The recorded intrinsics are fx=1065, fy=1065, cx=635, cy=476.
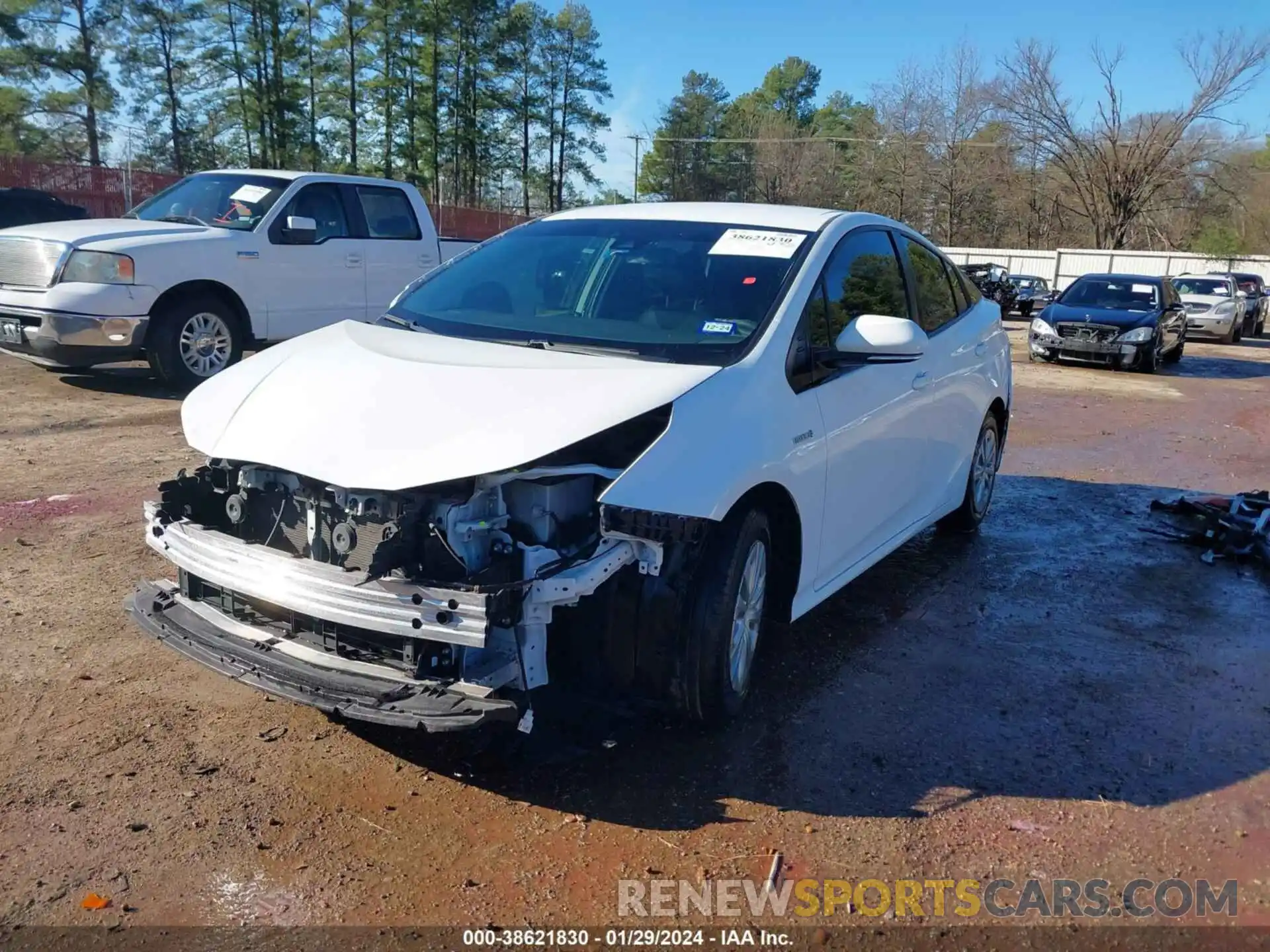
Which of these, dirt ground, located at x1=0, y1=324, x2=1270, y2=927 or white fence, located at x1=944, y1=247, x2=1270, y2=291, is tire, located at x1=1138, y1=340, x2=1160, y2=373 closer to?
dirt ground, located at x1=0, y1=324, x2=1270, y2=927

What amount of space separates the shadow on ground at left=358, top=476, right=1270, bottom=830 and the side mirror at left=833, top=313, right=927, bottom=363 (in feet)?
4.33

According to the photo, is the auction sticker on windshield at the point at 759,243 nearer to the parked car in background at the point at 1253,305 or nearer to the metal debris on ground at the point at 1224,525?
the metal debris on ground at the point at 1224,525

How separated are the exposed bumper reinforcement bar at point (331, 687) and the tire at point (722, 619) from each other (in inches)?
27.1

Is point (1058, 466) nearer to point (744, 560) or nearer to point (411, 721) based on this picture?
point (744, 560)

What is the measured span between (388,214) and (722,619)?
880 centimetres

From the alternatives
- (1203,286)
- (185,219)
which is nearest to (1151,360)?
(1203,286)

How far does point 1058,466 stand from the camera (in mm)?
9062

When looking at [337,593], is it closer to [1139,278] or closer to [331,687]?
[331,687]

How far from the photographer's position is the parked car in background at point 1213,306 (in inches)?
997

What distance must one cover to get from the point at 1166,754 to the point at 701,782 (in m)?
1.78

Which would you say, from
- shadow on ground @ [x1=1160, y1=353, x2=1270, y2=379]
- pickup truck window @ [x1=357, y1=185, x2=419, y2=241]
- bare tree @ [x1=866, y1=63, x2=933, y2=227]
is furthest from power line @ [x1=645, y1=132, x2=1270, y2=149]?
pickup truck window @ [x1=357, y1=185, x2=419, y2=241]

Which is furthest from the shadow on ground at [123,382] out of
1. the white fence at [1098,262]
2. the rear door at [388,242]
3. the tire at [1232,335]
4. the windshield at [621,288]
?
the white fence at [1098,262]

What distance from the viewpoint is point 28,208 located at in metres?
18.0

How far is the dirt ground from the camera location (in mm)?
2932
